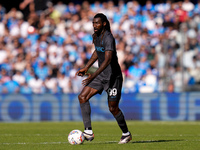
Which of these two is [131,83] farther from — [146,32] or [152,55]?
[146,32]

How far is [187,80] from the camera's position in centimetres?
1595

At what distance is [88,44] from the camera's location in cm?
1856

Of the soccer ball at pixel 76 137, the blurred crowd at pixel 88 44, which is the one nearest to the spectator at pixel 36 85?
the blurred crowd at pixel 88 44

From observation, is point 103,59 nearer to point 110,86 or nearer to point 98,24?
point 110,86

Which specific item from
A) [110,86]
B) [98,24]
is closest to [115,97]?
[110,86]

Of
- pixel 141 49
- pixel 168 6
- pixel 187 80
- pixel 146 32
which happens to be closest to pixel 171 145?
pixel 187 80

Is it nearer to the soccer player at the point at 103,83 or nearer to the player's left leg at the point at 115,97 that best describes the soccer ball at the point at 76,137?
the soccer player at the point at 103,83

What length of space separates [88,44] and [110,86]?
10.8 m

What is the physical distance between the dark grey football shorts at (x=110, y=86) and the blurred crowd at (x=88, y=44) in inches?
322

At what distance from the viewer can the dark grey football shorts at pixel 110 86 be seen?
7891 millimetres

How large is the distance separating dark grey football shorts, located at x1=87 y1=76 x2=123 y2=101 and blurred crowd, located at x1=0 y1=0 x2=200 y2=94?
26.8 feet

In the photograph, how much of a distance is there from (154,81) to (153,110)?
3.47ft

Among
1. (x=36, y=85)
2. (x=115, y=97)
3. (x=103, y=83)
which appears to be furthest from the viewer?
(x=36, y=85)

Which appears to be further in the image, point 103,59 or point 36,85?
point 36,85
